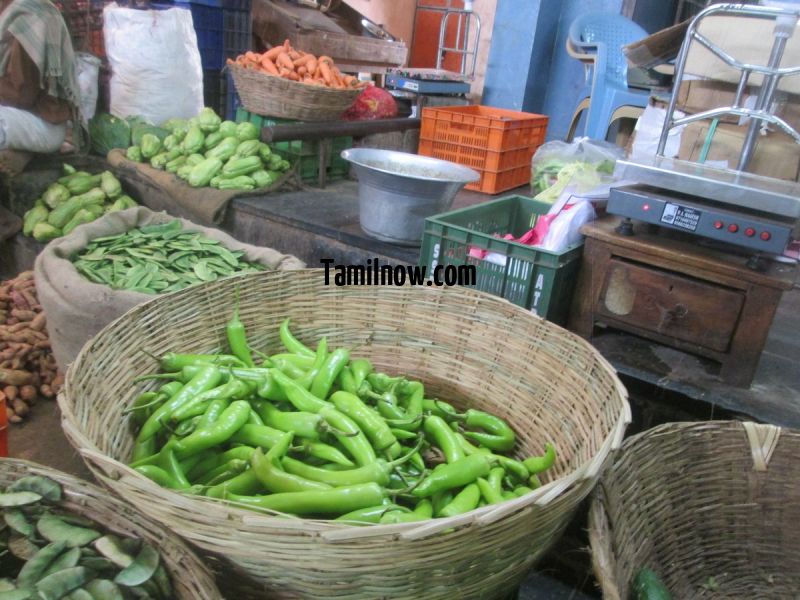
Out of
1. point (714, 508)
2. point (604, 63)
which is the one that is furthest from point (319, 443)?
point (604, 63)

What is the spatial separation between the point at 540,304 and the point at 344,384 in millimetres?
790

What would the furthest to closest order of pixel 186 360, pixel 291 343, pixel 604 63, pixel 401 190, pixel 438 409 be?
pixel 604 63 < pixel 401 190 < pixel 291 343 < pixel 438 409 < pixel 186 360

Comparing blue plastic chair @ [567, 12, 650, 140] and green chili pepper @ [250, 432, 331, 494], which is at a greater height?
blue plastic chair @ [567, 12, 650, 140]

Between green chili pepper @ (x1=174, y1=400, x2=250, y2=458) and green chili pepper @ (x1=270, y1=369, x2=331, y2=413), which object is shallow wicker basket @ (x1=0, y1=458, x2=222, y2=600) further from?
green chili pepper @ (x1=270, y1=369, x2=331, y2=413)

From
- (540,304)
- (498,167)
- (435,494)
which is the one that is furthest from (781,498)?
(498,167)

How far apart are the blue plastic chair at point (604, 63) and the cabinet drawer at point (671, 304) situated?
9.23 feet

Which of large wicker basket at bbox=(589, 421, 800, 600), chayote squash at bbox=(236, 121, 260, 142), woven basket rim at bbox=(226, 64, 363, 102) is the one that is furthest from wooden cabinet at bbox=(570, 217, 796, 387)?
chayote squash at bbox=(236, 121, 260, 142)

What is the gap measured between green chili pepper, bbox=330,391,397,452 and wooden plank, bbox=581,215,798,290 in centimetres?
107

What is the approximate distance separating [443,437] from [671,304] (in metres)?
0.96

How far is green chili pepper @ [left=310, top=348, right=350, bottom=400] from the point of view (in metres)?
1.68

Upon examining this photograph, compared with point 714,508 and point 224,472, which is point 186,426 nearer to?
point 224,472

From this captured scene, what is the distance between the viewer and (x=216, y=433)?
1.42 m

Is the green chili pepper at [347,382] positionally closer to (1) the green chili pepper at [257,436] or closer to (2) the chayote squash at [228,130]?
(1) the green chili pepper at [257,436]

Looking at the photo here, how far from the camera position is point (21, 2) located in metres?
3.39
